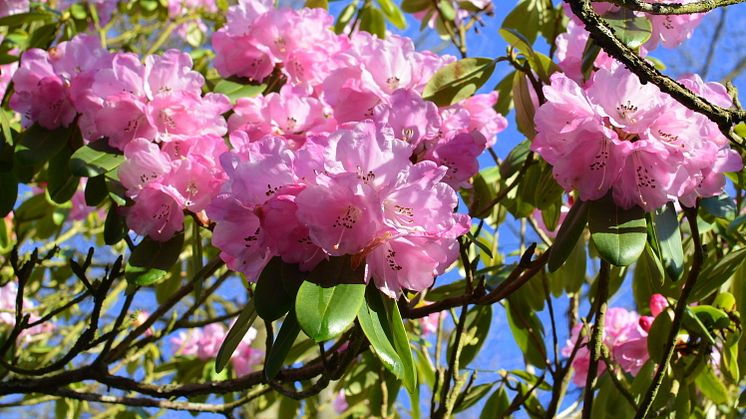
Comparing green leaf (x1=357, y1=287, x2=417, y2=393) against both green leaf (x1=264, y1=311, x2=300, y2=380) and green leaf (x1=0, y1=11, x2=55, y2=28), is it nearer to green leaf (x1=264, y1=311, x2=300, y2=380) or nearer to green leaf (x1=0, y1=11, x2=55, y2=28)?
green leaf (x1=264, y1=311, x2=300, y2=380)

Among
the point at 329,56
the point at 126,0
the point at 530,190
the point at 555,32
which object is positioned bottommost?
the point at 530,190

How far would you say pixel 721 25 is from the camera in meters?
6.30

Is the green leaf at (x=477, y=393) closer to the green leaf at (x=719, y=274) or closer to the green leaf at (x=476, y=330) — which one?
the green leaf at (x=476, y=330)

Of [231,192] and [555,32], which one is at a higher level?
[555,32]

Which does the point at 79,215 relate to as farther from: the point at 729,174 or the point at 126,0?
the point at 729,174

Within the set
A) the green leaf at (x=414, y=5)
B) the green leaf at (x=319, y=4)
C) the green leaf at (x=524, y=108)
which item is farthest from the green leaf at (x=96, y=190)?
the green leaf at (x=414, y=5)

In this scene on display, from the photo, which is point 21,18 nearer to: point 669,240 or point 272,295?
point 272,295

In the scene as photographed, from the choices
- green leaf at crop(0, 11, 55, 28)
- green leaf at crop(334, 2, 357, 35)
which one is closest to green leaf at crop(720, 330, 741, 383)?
green leaf at crop(334, 2, 357, 35)

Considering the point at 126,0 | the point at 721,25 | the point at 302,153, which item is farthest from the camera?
the point at 721,25

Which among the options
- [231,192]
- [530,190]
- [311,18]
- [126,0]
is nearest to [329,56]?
[311,18]

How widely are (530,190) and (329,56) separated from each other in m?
0.40

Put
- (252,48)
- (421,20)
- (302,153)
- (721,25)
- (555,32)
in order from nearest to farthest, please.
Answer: (302,153), (252,48), (555,32), (421,20), (721,25)

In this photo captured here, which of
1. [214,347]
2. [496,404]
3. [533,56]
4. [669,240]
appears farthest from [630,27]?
[214,347]

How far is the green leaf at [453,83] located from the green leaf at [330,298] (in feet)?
1.37
